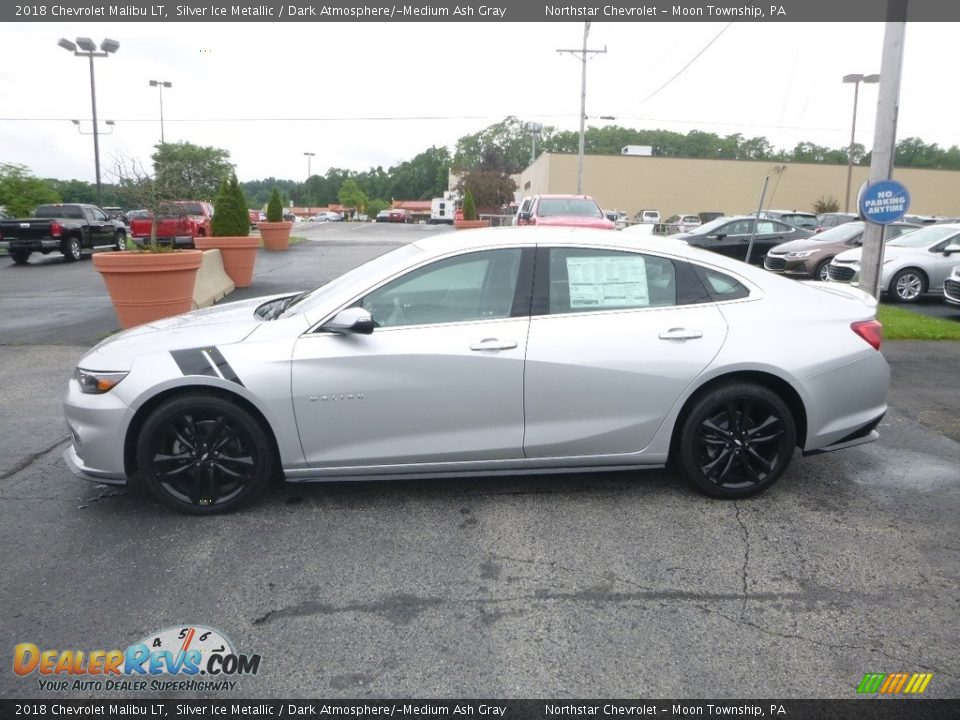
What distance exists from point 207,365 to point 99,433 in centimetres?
70

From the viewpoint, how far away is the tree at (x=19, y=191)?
28938 mm

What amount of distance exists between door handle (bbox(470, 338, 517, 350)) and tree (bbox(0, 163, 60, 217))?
30.4 meters

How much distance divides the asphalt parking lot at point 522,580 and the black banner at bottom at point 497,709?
0.17 ft

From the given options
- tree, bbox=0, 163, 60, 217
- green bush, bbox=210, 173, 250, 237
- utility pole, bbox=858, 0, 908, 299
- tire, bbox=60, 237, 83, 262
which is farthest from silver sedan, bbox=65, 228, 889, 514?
tree, bbox=0, 163, 60, 217

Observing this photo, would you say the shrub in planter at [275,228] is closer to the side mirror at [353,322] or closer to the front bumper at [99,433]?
the front bumper at [99,433]

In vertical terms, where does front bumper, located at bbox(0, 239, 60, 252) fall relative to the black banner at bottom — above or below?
above

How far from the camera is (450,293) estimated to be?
4.34 metres

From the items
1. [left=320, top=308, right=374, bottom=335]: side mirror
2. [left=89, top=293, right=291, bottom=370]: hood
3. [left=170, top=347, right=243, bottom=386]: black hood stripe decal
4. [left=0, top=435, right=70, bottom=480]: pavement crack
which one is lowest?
[left=0, top=435, right=70, bottom=480]: pavement crack

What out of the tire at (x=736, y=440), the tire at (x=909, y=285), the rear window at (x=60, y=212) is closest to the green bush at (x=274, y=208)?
the rear window at (x=60, y=212)

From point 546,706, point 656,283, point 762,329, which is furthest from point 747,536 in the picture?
point 546,706

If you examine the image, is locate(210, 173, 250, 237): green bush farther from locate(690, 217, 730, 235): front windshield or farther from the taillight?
the taillight

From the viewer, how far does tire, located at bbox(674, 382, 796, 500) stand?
4.34 m

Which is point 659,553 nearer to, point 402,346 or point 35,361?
point 402,346

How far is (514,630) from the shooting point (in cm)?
315
